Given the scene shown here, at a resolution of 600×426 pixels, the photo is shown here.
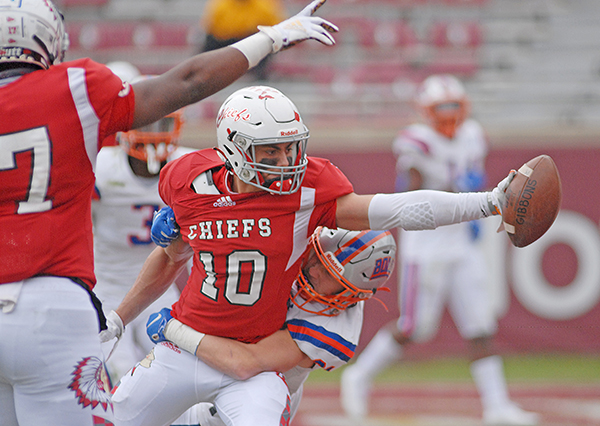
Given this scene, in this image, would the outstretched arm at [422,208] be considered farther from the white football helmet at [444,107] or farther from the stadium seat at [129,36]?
the stadium seat at [129,36]

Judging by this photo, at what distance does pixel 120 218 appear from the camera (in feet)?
12.3

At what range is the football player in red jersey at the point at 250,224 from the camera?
2.41 m

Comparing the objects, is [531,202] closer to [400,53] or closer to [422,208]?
[422,208]

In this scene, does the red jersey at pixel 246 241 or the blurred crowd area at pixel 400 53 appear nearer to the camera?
the red jersey at pixel 246 241

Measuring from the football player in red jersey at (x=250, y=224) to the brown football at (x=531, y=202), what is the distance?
206 millimetres

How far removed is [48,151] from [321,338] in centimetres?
113

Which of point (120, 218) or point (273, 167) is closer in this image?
point (273, 167)

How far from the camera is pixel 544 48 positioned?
10.1 metres

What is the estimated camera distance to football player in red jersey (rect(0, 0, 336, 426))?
2004 mm

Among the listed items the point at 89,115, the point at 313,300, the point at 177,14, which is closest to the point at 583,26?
the point at 177,14

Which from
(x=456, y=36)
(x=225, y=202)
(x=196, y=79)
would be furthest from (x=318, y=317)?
(x=456, y=36)

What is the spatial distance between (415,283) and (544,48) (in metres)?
5.86

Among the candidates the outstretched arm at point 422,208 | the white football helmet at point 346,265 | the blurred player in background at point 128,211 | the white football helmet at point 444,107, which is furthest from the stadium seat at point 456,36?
the outstretched arm at point 422,208

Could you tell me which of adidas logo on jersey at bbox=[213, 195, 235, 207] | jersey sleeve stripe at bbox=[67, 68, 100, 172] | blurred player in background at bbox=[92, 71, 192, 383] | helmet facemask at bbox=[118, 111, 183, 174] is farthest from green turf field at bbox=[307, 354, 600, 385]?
jersey sleeve stripe at bbox=[67, 68, 100, 172]
